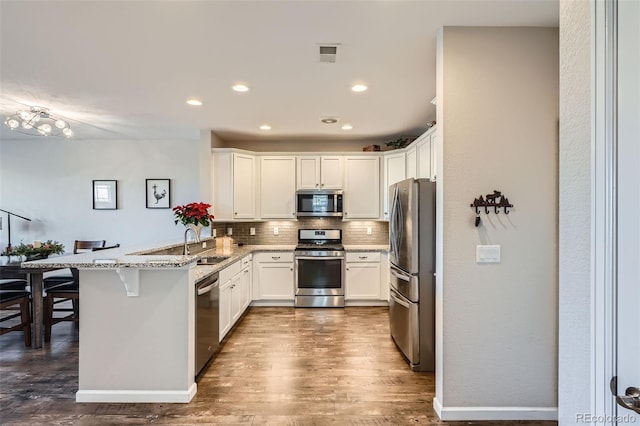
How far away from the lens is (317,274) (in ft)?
15.3

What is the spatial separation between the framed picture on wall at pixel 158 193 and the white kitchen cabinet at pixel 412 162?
3.75 metres

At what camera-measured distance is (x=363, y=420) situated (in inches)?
83.0

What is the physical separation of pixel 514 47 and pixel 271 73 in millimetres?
1800

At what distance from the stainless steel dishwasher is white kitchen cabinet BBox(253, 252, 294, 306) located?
5.32ft

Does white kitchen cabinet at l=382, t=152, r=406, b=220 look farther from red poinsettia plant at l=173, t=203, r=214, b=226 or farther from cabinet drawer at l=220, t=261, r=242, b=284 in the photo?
red poinsettia plant at l=173, t=203, r=214, b=226

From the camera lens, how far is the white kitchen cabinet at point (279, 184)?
496cm

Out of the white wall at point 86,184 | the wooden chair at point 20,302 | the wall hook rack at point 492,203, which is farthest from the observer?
the white wall at point 86,184

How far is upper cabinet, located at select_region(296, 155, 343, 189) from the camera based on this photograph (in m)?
4.94

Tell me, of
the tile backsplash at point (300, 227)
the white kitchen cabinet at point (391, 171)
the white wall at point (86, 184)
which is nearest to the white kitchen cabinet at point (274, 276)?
the tile backsplash at point (300, 227)

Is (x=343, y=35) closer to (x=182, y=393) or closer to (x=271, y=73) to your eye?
(x=271, y=73)

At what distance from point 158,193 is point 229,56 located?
11.4ft

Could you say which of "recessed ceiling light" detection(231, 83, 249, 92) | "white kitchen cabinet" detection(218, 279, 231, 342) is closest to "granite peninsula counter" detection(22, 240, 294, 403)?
"white kitchen cabinet" detection(218, 279, 231, 342)
